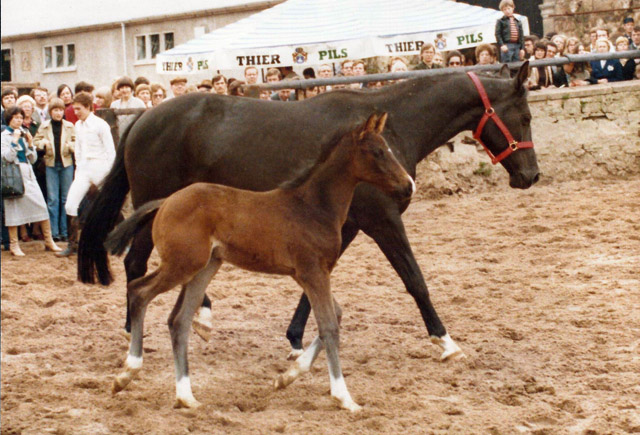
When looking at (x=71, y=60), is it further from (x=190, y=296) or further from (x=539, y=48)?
(x=190, y=296)

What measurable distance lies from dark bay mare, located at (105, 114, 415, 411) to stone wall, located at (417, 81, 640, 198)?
6826mm

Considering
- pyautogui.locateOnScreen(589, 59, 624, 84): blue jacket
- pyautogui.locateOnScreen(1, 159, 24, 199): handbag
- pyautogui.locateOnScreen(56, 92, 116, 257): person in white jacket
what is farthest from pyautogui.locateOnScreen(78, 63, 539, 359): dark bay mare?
pyautogui.locateOnScreen(589, 59, 624, 84): blue jacket

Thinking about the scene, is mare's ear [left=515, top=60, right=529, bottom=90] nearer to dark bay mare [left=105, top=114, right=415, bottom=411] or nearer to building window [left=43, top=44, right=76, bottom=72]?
dark bay mare [left=105, top=114, right=415, bottom=411]

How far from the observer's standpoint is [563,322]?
20.7 feet

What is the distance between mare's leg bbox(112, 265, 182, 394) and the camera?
4730 millimetres

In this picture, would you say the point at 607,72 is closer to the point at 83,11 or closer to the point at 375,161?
the point at 375,161

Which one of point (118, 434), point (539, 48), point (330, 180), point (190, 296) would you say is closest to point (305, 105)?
point (330, 180)

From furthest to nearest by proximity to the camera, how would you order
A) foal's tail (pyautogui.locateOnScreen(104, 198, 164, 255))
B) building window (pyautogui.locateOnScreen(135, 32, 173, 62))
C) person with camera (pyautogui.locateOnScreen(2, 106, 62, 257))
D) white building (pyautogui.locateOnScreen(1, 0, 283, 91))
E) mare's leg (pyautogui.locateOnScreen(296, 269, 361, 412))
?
building window (pyautogui.locateOnScreen(135, 32, 173, 62)) < white building (pyautogui.locateOnScreen(1, 0, 283, 91)) < person with camera (pyautogui.locateOnScreen(2, 106, 62, 257)) < foal's tail (pyautogui.locateOnScreen(104, 198, 164, 255)) < mare's leg (pyautogui.locateOnScreen(296, 269, 361, 412))

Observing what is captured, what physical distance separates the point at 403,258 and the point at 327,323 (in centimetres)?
105

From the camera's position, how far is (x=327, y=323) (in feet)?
15.4

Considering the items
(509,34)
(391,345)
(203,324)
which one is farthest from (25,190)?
(509,34)

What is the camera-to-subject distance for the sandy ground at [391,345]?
179 inches

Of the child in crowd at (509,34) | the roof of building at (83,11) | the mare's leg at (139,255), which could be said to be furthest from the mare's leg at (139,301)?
the roof of building at (83,11)

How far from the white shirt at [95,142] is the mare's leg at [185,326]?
4.77m
